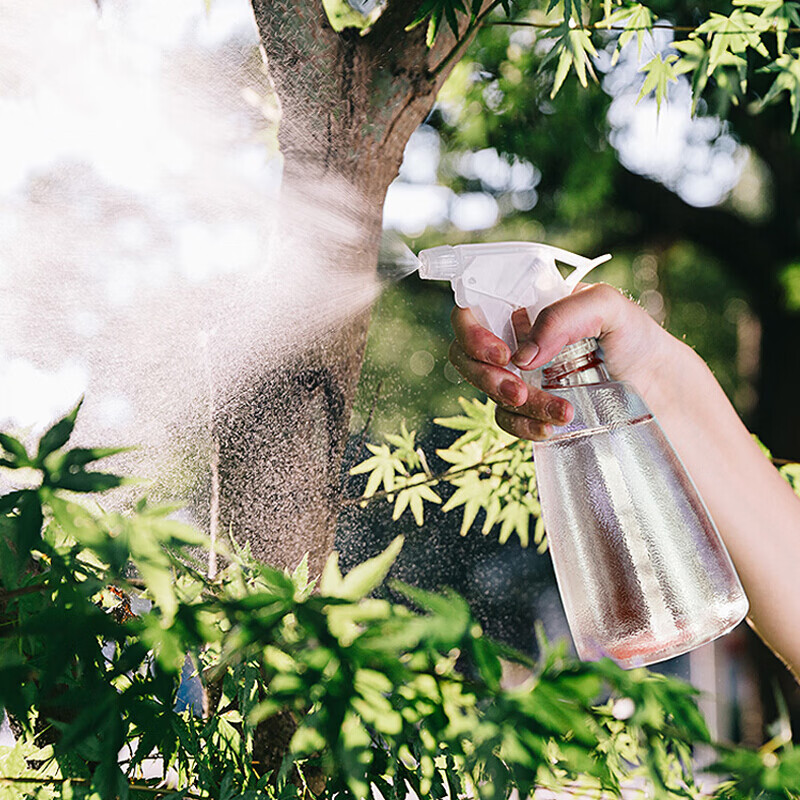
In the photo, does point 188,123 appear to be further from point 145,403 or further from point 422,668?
point 422,668

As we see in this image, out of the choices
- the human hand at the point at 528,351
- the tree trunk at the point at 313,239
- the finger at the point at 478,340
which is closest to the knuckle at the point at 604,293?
the human hand at the point at 528,351

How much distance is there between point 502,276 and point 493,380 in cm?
7

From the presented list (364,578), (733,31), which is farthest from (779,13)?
(364,578)

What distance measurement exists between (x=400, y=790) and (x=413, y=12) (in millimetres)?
594

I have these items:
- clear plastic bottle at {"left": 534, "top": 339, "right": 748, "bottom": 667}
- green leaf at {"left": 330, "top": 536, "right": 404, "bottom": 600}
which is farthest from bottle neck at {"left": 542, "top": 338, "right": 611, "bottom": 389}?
green leaf at {"left": 330, "top": 536, "right": 404, "bottom": 600}

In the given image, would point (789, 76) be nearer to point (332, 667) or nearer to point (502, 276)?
point (502, 276)

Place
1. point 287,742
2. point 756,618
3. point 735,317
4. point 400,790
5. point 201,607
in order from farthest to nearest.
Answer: point 735,317 → point 756,618 → point 287,742 → point 400,790 → point 201,607

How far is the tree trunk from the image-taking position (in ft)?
2.14

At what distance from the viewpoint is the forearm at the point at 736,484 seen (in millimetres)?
750

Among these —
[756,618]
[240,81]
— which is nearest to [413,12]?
[240,81]

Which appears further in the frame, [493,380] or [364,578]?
[493,380]

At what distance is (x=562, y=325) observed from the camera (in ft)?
1.81

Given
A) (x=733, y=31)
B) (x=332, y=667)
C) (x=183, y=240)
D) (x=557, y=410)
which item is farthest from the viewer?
(x=733, y=31)

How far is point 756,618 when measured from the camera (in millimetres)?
792
